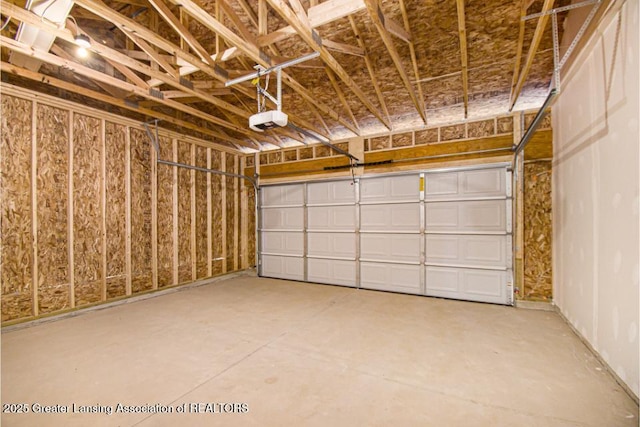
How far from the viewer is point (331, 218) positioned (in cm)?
618

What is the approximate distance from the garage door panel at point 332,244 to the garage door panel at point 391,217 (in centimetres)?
48

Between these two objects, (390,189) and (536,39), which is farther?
(390,189)

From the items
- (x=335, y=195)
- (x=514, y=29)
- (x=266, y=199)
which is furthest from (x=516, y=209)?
(x=266, y=199)

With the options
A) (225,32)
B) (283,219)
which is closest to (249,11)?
(225,32)

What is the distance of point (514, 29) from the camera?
3.27 m

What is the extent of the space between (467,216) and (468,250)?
618 millimetres

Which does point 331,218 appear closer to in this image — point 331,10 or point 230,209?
point 230,209

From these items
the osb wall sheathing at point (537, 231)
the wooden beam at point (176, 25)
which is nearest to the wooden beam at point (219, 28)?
the wooden beam at point (176, 25)

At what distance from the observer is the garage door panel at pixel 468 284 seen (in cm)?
459

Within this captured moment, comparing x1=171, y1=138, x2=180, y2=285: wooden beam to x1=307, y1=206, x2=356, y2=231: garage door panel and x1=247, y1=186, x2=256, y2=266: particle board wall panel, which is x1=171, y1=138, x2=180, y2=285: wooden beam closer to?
x1=247, y1=186, x2=256, y2=266: particle board wall panel

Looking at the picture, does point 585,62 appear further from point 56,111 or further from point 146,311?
point 56,111

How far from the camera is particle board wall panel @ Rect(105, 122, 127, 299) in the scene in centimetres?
453

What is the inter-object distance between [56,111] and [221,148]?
2.91m

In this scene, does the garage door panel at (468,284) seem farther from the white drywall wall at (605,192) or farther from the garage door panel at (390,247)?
the white drywall wall at (605,192)
